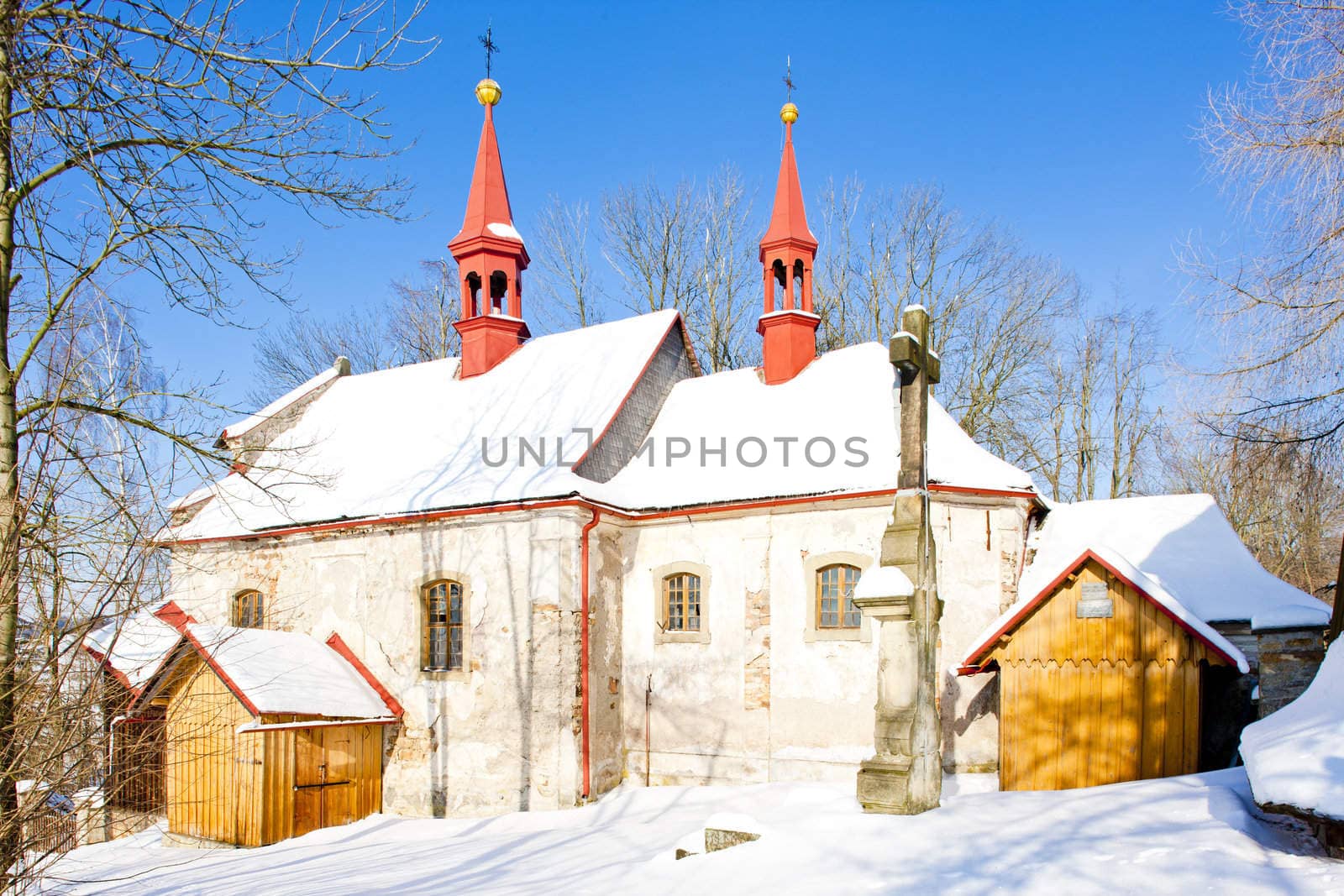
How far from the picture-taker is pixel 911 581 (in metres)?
8.50

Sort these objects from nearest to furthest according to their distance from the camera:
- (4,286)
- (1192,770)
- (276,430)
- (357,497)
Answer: (4,286) < (1192,770) < (357,497) < (276,430)

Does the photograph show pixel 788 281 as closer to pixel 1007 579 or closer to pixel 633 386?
pixel 633 386

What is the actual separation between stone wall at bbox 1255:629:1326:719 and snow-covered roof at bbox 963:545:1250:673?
432mm

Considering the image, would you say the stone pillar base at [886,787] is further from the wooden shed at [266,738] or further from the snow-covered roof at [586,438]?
the wooden shed at [266,738]

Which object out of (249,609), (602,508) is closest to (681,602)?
(602,508)

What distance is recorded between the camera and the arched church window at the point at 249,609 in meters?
16.4

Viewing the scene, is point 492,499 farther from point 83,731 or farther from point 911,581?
point 83,731

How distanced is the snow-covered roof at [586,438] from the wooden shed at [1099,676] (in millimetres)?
2713

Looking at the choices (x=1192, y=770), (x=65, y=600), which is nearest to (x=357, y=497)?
(x=65, y=600)

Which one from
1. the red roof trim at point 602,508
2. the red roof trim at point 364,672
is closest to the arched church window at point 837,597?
the red roof trim at point 602,508

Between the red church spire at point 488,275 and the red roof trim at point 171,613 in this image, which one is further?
the red church spire at point 488,275

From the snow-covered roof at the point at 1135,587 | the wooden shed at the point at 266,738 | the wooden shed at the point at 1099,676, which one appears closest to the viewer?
the snow-covered roof at the point at 1135,587

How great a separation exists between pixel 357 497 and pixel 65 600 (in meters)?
11.3

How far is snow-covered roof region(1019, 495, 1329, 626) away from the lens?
35.5 feet
